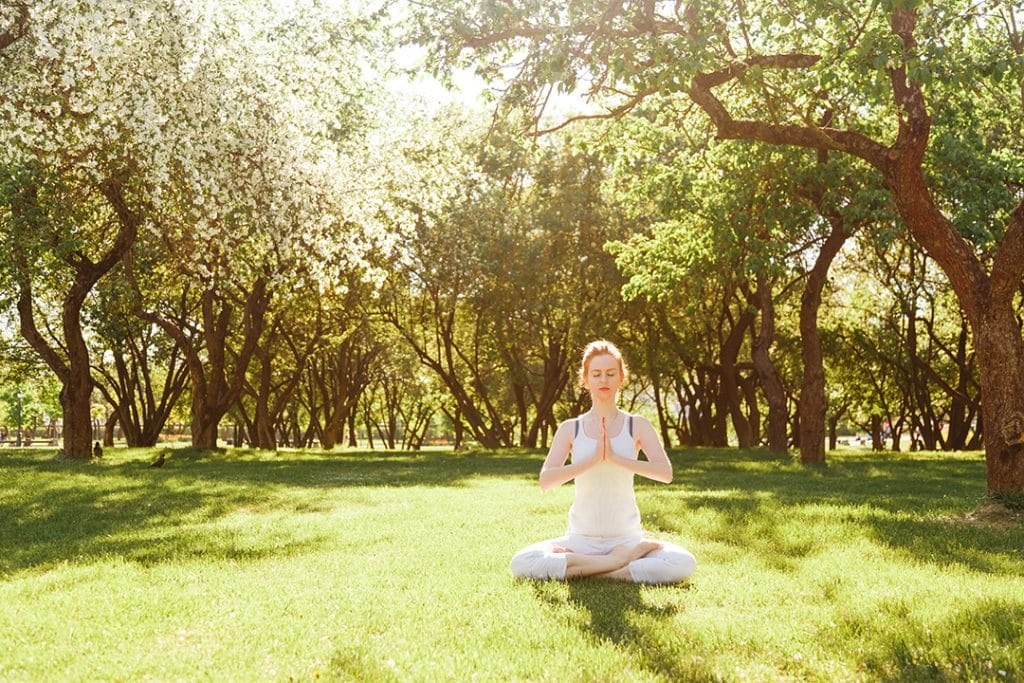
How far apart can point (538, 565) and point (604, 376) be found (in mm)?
1898

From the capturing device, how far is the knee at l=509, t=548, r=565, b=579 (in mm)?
7996

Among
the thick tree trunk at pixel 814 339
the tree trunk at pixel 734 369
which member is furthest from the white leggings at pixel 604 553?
the tree trunk at pixel 734 369

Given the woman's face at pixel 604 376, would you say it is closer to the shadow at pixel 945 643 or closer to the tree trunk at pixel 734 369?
the shadow at pixel 945 643

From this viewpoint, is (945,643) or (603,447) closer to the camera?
(945,643)

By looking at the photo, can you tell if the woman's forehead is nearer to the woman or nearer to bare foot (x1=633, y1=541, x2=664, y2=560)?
the woman

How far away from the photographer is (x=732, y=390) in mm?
39844

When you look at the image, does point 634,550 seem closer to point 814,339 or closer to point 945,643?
point 945,643

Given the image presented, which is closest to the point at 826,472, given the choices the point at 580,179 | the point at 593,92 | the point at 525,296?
the point at 593,92

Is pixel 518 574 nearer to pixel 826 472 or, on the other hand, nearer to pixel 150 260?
pixel 826 472

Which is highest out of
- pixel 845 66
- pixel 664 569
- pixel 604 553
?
pixel 845 66

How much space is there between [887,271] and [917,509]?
29040mm

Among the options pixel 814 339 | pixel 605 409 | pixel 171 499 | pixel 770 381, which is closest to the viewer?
pixel 605 409

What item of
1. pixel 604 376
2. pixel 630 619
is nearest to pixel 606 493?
pixel 604 376

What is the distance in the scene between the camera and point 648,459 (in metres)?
8.04
